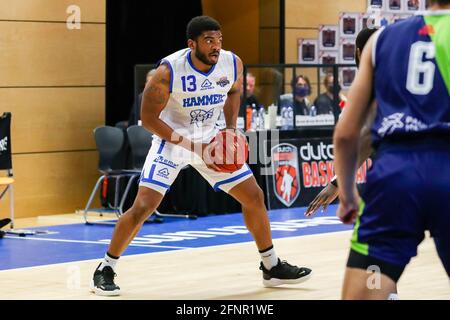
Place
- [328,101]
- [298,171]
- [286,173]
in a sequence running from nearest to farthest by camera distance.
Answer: [286,173], [298,171], [328,101]

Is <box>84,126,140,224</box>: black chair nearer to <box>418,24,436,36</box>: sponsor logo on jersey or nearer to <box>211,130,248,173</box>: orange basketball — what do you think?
<box>211,130,248,173</box>: orange basketball

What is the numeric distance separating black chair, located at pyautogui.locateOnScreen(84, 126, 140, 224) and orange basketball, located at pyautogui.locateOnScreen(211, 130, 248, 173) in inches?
180

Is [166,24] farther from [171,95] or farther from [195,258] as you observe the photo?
[171,95]

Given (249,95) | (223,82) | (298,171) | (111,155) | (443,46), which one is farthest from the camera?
(298,171)

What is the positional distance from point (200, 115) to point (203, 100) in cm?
11

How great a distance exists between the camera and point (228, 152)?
7.13 meters

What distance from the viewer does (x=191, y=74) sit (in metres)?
7.32

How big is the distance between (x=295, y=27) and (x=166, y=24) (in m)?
2.02

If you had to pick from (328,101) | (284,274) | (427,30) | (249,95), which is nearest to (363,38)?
(284,274)

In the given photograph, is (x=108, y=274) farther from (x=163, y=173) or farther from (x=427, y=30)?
(x=427, y=30)

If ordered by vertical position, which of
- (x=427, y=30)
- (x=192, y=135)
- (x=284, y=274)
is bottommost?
(x=284, y=274)

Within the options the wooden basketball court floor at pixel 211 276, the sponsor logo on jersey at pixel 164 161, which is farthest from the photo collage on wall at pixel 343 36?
the sponsor logo on jersey at pixel 164 161

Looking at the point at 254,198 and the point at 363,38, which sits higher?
the point at 363,38

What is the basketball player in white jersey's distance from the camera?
708cm
